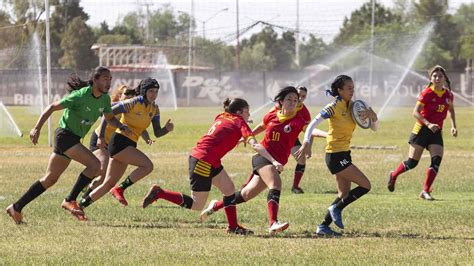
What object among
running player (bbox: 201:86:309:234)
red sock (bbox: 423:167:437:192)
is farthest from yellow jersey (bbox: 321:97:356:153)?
red sock (bbox: 423:167:437:192)

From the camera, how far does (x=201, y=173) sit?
11414mm

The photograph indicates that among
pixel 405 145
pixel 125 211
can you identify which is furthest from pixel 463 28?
pixel 125 211

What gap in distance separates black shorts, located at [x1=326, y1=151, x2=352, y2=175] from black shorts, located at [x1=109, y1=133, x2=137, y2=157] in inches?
118

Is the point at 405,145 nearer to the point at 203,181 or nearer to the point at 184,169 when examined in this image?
the point at 184,169

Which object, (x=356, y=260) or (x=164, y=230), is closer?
(x=356, y=260)

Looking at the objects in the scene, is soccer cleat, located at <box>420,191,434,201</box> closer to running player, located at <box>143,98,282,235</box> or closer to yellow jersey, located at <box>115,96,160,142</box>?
yellow jersey, located at <box>115,96,160,142</box>

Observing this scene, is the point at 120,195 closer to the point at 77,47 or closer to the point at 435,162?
the point at 435,162

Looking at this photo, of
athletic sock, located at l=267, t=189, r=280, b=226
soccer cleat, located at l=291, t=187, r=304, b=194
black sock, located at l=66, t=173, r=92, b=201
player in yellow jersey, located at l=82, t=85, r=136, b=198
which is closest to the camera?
athletic sock, located at l=267, t=189, r=280, b=226

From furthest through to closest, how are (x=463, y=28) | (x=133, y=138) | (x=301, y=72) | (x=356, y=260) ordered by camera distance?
(x=463, y=28) → (x=301, y=72) → (x=133, y=138) → (x=356, y=260)

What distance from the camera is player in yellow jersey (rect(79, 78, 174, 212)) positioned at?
12879 mm

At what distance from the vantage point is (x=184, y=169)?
70.2 feet

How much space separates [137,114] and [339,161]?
3230 millimetres

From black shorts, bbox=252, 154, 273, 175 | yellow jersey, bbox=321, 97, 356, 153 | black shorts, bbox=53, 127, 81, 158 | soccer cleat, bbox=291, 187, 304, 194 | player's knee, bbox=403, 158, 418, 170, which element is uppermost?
yellow jersey, bbox=321, 97, 356, 153

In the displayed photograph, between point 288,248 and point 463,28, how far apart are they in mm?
Result: 85663
